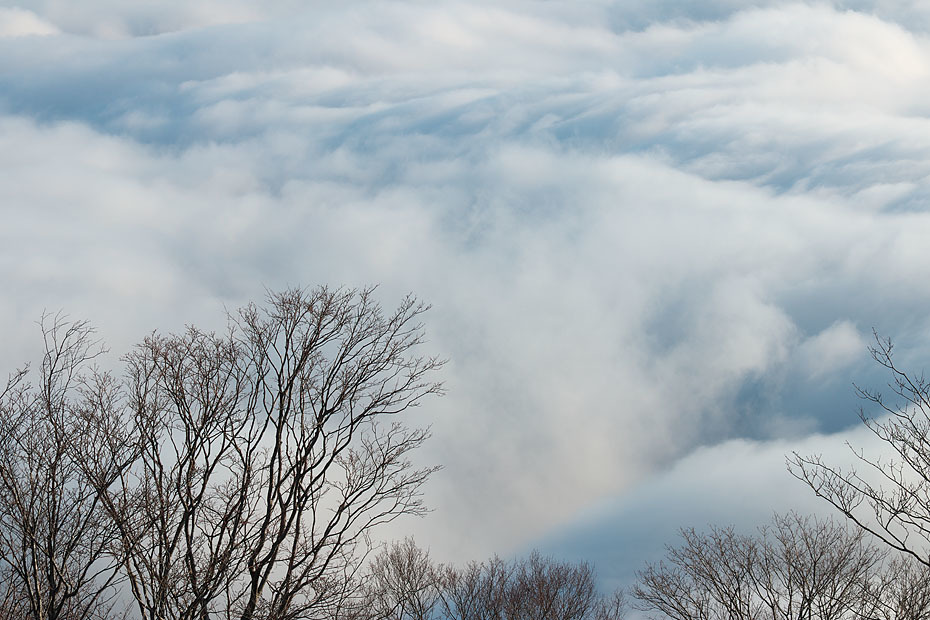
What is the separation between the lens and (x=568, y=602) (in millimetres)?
35750

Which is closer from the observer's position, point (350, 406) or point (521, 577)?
point (350, 406)

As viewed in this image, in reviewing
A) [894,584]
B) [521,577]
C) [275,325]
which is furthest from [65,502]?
[521,577]

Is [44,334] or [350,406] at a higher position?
[44,334]

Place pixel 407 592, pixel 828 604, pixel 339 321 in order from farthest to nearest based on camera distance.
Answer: pixel 407 592 < pixel 828 604 < pixel 339 321

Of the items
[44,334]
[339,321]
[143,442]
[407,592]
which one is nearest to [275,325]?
[339,321]

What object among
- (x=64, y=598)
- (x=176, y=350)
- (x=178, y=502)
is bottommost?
(x=64, y=598)

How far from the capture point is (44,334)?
40.3 ft

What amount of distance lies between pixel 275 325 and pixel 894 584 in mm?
18695

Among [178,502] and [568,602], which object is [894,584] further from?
[178,502]

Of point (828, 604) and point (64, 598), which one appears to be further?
point (828, 604)

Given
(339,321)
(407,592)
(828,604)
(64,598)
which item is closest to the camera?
(64,598)

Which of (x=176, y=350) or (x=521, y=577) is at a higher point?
(x=521, y=577)

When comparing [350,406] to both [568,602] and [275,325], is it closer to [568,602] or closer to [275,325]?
[275,325]

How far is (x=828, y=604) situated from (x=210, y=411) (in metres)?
18.0
